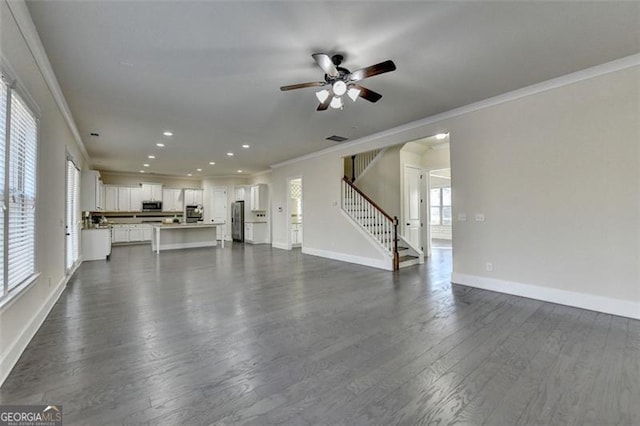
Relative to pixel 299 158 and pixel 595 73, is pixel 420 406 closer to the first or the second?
pixel 595 73

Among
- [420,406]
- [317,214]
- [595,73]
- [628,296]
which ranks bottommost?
[420,406]

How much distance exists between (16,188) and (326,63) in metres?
2.89

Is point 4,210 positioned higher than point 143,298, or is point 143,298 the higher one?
point 4,210

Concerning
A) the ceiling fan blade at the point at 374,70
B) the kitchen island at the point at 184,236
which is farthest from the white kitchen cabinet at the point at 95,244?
the ceiling fan blade at the point at 374,70

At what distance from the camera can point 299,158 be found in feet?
26.9

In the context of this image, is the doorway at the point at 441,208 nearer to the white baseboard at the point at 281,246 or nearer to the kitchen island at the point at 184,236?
the white baseboard at the point at 281,246

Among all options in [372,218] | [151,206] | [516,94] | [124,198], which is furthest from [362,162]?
[124,198]

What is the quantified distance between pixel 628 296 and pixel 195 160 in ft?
30.4

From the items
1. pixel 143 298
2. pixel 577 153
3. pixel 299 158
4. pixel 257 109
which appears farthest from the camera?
pixel 299 158

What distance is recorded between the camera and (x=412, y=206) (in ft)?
23.6

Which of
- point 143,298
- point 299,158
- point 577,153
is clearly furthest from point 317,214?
point 577,153

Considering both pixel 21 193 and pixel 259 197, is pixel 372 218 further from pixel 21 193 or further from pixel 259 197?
pixel 21 193

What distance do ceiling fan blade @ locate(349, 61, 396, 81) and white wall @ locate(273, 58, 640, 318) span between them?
2417 millimetres

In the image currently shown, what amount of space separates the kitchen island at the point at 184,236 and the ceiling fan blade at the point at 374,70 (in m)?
7.44
